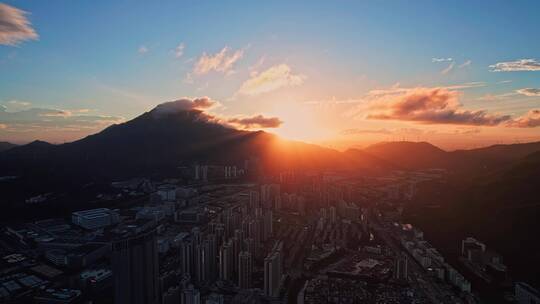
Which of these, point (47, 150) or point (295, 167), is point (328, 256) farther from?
Answer: point (47, 150)

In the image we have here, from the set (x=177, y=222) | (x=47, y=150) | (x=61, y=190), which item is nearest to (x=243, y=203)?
(x=177, y=222)

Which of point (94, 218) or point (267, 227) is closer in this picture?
point (267, 227)

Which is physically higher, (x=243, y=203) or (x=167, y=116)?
(x=167, y=116)

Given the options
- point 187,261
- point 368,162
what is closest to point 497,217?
point 187,261

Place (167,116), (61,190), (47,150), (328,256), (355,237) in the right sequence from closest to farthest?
(328,256)
(355,237)
(61,190)
(47,150)
(167,116)

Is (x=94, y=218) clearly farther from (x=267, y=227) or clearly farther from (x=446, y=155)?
(x=446, y=155)

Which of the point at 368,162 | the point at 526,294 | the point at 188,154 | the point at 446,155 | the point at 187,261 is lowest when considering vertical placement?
the point at 526,294

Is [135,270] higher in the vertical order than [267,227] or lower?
higher

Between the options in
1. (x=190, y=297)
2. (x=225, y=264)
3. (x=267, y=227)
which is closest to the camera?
(x=190, y=297)

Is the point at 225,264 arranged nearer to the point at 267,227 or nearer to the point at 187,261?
the point at 187,261

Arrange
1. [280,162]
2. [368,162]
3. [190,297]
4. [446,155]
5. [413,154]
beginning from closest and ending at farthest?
[190,297], [280,162], [368,162], [446,155], [413,154]
